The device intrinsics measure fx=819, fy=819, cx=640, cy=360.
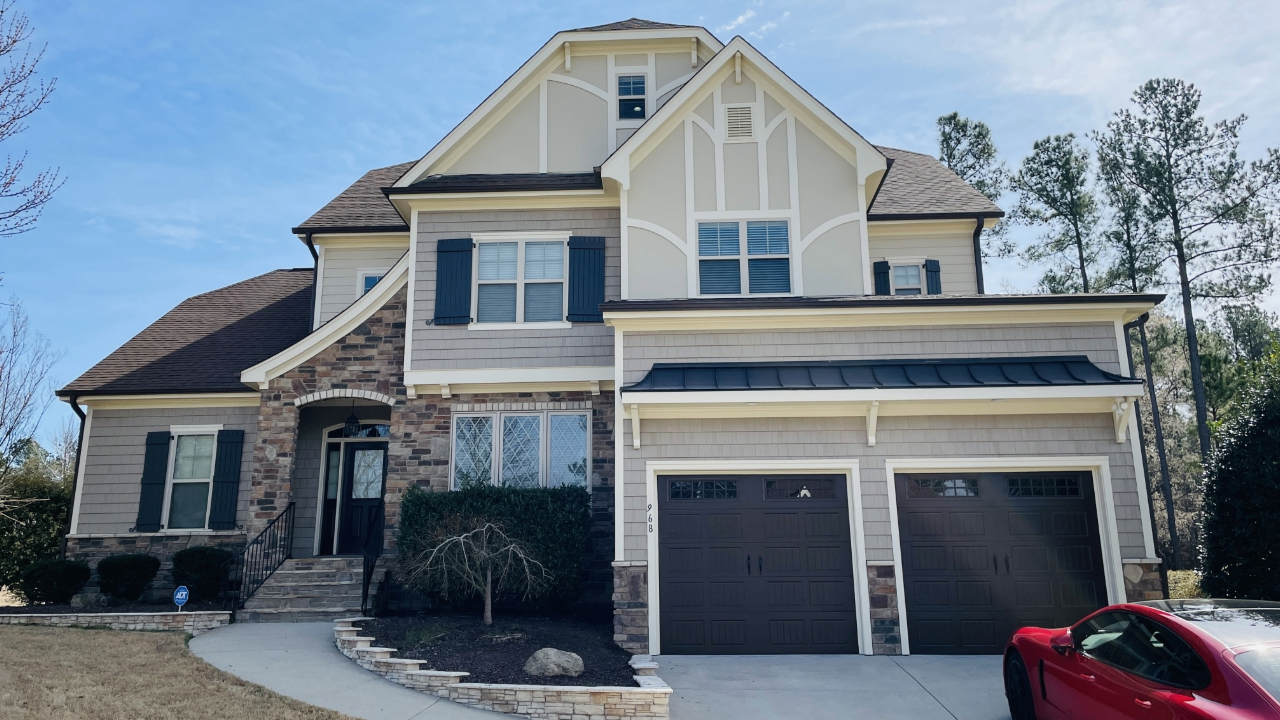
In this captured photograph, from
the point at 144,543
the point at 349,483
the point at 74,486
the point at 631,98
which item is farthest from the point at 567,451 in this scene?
the point at 74,486

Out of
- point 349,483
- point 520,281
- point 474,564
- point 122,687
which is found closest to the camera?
point 122,687

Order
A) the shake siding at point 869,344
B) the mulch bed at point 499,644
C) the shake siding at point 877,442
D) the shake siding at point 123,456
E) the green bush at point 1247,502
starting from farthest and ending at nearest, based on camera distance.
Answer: the shake siding at point 123,456 < the shake siding at point 869,344 < the shake siding at point 877,442 < the green bush at point 1247,502 < the mulch bed at point 499,644

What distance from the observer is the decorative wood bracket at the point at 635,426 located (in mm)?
10430

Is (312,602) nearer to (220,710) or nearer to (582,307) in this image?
(220,710)

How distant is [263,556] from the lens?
41.5ft

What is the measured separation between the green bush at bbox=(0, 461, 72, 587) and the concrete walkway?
6650mm

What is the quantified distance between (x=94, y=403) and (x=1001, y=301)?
15.2 metres

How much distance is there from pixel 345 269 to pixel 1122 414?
511 inches

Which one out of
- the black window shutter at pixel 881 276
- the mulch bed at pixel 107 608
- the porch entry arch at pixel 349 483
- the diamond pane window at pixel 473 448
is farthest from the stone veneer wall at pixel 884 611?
the mulch bed at pixel 107 608

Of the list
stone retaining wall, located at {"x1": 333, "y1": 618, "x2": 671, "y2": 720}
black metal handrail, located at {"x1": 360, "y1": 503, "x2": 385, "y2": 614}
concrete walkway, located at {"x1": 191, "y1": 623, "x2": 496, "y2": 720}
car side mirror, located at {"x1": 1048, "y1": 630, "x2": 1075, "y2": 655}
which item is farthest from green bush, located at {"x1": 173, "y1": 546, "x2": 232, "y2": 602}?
car side mirror, located at {"x1": 1048, "y1": 630, "x2": 1075, "y2": 655}

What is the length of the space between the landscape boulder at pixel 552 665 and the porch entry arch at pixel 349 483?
273 inches

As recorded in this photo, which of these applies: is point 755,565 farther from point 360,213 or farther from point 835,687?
point 360,213

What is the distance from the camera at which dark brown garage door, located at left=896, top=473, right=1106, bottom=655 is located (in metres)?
10.2

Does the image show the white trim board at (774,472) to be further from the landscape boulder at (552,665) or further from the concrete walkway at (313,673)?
the concrete walkway at (313,673)
